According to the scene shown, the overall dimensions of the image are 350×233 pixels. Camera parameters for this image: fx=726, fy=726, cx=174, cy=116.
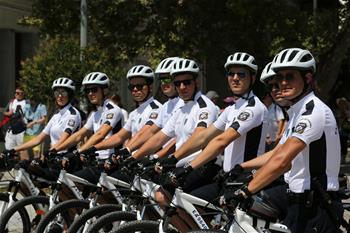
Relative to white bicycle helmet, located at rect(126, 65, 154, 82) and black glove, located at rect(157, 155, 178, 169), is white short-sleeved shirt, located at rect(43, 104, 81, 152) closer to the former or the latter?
white bicycle helmet, located at rect(126, 65, 154, 82)

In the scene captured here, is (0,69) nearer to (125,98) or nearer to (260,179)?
(125,98)

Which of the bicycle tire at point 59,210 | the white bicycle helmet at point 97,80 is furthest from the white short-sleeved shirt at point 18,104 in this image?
the bicycle tire at point 59,210

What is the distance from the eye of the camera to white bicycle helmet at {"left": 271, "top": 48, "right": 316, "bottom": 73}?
4.49 meters

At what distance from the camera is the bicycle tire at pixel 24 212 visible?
22.9 feet

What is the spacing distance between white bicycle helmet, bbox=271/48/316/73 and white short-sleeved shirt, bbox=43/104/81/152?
412 cm

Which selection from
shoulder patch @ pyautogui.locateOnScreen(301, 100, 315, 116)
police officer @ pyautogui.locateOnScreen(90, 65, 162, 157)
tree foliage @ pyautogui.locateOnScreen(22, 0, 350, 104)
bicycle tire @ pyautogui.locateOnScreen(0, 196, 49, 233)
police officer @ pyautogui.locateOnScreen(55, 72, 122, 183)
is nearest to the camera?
shoulder patch @ pyautogui.locateOnScreen(301, 100, 315, 116)

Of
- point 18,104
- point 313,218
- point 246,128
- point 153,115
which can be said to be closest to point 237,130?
point 246,128

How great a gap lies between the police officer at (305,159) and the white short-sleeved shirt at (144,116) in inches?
117

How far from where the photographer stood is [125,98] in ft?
82.8

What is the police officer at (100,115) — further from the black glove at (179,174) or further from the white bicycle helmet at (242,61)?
the black glove at (179,174)

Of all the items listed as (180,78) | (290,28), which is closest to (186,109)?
(180,78)

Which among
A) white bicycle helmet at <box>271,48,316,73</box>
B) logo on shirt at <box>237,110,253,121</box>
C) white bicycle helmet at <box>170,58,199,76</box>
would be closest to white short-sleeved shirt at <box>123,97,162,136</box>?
white bicycle helmet at <box>170,58,199,76</box>

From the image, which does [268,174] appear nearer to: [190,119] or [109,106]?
[190,119]

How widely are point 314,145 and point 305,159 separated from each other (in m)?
0.11
